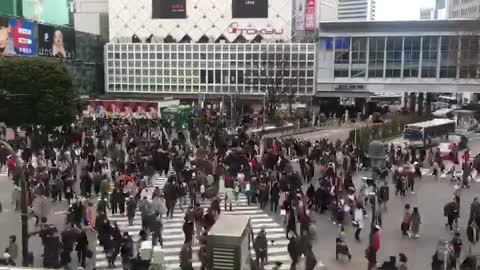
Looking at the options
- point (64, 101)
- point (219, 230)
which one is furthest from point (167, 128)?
point (219, 230)

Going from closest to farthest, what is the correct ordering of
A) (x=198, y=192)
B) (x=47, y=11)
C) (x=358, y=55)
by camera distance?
(x=198, y=192) → (x=358, y=55) → (x=47, y=11)

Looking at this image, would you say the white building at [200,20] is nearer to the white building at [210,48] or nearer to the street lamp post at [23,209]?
the white building at [210,48]

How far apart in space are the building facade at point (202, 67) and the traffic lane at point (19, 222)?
45.7m

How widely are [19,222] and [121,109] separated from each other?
3344 cm

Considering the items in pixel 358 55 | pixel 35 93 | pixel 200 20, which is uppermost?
pixel 200 20

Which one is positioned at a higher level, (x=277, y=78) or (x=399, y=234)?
(x=277, y=78)

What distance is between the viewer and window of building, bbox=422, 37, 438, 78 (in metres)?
67.1

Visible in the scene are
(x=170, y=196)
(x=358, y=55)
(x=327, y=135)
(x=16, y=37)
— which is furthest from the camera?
(x=358, y=55)

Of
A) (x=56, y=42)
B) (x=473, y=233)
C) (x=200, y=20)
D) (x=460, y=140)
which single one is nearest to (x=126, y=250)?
(x=473, y=233)

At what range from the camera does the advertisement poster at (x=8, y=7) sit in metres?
62.4

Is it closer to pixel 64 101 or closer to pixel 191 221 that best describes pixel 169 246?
pixel 191 221

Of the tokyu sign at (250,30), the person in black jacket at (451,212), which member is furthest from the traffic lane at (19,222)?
the tokyu sign at (250,30)

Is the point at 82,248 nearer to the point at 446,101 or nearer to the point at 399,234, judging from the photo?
the point at 399,234

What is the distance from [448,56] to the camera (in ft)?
218
